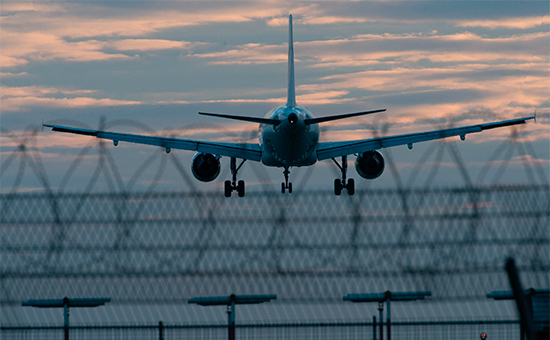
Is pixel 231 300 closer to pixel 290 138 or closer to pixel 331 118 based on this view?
pixel 331 118

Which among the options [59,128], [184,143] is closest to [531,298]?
[184,143]

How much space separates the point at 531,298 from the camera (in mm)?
27188

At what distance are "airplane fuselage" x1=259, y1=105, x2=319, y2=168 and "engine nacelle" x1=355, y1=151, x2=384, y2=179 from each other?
5.52 metres

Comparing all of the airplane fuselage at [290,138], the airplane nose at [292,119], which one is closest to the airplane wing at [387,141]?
the airplane fuselage at [290,138]

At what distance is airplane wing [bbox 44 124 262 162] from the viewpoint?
54.6 metres

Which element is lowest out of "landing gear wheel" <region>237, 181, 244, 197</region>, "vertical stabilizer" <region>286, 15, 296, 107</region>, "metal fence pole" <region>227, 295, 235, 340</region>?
"metal fence pole" <region>227, 295, 235, 340</region>

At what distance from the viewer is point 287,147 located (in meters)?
50.1

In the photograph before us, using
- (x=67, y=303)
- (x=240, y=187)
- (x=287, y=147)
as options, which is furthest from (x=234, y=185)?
(x=67, y=303)

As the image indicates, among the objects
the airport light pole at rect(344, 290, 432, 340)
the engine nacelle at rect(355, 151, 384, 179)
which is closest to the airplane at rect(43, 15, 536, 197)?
the engine nacelle at rect(355, 151, 384, 179)

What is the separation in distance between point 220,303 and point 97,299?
218 inches

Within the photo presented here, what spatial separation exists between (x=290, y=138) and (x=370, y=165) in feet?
33.4

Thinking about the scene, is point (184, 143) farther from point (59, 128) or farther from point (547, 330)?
point (547, 330)

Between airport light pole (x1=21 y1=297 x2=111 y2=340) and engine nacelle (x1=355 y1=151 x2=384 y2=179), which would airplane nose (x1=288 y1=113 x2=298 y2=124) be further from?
→ airport light pole (x1=21 y1=297 x2=111 y2=340)

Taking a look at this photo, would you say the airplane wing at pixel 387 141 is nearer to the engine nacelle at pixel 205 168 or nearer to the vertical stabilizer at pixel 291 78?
the vertical stabilizer at pixel 291 78
